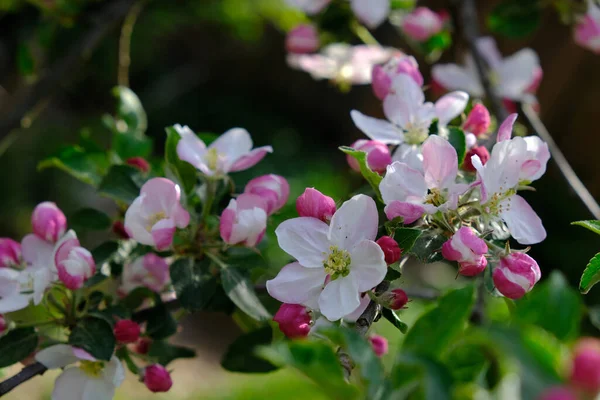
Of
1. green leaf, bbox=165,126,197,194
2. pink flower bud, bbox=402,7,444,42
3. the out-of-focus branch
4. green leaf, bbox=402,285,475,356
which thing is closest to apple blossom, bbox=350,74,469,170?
green leaf, bbox=165,126,197,194

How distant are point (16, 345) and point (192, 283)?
231mm

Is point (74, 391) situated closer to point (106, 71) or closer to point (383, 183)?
point (383, 183)

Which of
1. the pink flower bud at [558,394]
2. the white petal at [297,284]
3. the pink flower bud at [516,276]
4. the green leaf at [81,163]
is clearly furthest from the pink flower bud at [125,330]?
the pink flower bud at [558,394]

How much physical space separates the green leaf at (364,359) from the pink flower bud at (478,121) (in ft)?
1.55

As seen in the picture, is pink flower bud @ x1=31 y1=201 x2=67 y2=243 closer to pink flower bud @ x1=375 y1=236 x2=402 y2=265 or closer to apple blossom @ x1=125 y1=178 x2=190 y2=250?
apple blossom @ x1=125 y1=178 x2=190 y2=250

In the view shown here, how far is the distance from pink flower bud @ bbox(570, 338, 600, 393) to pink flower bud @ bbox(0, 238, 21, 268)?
0.74m

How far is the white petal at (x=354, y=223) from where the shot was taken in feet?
2.36

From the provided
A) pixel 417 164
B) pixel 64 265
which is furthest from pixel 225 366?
pixel 417 164

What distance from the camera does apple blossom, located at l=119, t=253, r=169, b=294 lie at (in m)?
0.97

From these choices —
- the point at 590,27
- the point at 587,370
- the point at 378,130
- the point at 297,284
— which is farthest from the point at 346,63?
the point at 587,370

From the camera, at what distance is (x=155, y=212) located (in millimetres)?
859

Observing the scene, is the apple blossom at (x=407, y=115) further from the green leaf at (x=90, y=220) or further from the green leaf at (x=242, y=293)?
the green leaf at (x=90, y=220)

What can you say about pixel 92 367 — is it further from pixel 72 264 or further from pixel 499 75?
pixel 499 75

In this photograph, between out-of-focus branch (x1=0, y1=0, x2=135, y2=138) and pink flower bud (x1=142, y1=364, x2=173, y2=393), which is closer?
pink flower bud (x1=142, y1=364, x2=173, y2=393)
